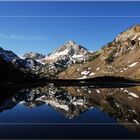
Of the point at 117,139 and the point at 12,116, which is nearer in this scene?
the point at 117,139

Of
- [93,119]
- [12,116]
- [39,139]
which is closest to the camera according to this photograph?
[39,139]

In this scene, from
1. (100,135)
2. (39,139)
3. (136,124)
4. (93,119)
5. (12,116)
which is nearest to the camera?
(39,139)

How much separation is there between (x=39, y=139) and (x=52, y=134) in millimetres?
2317

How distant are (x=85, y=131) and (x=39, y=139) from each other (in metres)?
4.65

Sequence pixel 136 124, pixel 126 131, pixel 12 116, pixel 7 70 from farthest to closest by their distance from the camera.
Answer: pixel 7 70, pixel 12 116, pixel 136 124, pixel 126 131

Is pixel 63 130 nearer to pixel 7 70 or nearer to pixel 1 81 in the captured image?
pixel 1 81

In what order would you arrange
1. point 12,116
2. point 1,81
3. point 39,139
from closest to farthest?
point 39,139
point 12,116
point 1,81

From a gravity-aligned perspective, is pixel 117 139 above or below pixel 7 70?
below

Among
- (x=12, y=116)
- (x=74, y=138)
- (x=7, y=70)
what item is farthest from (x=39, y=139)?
(x=7, y=70)

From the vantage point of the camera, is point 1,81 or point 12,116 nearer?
point 12,116

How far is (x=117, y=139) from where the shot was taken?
2109 centimetres

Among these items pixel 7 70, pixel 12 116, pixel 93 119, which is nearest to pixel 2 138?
pixel 93 119

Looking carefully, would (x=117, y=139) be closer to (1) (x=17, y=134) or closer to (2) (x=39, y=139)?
(2) (x=39, y=139)

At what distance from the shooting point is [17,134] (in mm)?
23266
